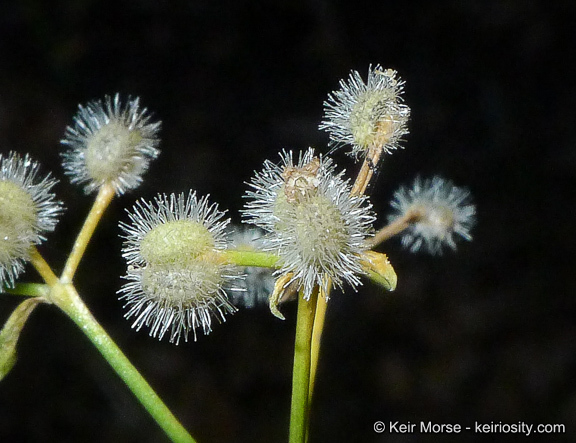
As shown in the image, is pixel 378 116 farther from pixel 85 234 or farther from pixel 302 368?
pixel 85 234

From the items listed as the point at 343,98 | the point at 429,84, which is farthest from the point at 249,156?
the point at 343,98

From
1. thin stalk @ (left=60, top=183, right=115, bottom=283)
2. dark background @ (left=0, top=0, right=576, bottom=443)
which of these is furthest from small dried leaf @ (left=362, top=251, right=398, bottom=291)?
A: dark background @ (left=0, top=0, right=576, bottom=443)

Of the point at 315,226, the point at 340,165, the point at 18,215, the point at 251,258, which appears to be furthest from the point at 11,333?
the point at 340,165

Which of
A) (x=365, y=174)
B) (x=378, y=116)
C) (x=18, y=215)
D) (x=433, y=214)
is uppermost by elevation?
(x=433, y=214)

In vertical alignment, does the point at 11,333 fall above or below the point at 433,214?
below

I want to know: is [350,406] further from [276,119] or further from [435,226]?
[435,226]

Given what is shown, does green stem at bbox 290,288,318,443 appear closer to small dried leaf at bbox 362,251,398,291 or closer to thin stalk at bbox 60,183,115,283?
small dried leaf at bbox 362,251,398,291

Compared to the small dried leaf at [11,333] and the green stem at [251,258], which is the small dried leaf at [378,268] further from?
the small dried leaf at [11,333]
